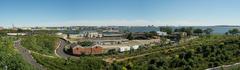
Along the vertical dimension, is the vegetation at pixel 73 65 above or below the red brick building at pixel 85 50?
above

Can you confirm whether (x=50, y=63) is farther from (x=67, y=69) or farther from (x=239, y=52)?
(x=239, y=52)

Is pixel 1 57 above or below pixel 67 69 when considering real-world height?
above

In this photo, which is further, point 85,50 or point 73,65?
point 85,50

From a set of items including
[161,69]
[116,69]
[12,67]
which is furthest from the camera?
[116,69]

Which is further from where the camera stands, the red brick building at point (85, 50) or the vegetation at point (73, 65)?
the red brick building at point (85, 50)

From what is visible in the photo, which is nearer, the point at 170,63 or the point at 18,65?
the point at 18,65

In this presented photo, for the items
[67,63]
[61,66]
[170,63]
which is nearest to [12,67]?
[170,63]

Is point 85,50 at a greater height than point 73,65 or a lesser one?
lesser

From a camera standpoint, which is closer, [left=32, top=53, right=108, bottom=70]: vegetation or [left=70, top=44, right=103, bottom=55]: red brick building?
[left=32, top=53, right=108, bottom=70]: vegetation

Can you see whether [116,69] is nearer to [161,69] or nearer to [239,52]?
[161,69]

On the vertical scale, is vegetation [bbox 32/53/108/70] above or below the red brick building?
above

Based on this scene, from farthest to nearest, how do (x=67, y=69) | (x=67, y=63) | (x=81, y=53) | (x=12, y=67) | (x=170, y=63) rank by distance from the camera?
(x=81, y=53), (x=67, y=63), (x=67, y=69), (x=170, y=63), (x=12, y=67)
